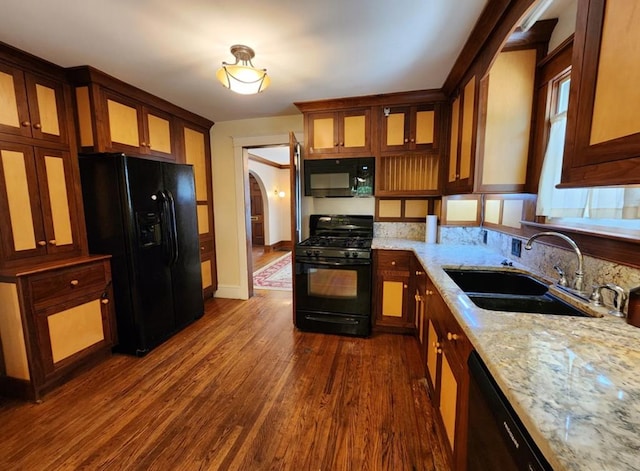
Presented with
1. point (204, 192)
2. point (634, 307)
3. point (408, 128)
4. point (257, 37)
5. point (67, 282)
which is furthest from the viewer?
point (204, 192)

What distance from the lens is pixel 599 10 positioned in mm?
812

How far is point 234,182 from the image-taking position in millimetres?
3631

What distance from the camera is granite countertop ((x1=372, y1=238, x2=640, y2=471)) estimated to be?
1.70 ft

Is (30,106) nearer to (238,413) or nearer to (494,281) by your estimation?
Answer: (238,413)

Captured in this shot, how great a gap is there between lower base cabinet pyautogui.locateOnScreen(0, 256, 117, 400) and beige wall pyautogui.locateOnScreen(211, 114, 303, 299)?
5.33 feet

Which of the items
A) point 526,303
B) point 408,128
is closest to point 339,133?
point 408,128

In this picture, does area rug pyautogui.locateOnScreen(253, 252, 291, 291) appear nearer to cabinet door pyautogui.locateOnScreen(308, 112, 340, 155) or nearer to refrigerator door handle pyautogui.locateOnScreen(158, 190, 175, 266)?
refrigerator door handle pyautogui.locateOnScreen(158, 190, 175, 266)

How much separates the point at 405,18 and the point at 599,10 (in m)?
1.05

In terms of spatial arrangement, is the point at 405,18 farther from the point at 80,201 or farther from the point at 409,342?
the point at 80,201

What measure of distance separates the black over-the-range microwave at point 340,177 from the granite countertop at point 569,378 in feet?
6.15

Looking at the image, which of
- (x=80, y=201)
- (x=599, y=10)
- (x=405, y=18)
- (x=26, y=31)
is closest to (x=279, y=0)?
(x=405, y=18)

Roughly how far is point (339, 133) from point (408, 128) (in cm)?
71

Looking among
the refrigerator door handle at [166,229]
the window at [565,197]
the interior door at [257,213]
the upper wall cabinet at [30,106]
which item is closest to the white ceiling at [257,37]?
the upper wall cabinet at [30,106]

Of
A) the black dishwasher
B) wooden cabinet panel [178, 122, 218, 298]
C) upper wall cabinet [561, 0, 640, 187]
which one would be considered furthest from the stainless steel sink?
wooden cabinet panel [178, 122, 218, 298]
